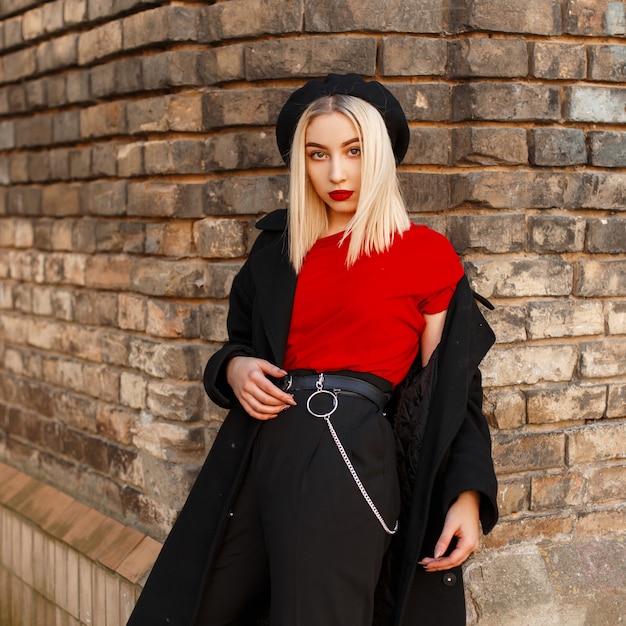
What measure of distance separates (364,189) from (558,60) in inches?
48.2

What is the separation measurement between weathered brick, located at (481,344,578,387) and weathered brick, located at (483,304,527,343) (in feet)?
0.14

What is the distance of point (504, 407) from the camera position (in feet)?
10.7

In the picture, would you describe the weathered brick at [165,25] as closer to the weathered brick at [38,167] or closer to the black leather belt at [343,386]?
the weathered brick at [38,167]

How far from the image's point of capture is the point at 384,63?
3.16 meters

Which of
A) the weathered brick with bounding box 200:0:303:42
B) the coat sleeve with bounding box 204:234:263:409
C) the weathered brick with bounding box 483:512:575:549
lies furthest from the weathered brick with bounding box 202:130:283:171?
the weathered brick with bounding box 483:512:575:549

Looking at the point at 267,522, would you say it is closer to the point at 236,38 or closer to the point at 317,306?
the point at 317,306

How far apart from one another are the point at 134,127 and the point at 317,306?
152 centimetres

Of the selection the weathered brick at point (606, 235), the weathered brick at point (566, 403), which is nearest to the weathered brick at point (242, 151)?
the weathered brick at point (606, 235)

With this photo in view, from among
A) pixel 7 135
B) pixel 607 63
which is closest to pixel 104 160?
pixel 7 135

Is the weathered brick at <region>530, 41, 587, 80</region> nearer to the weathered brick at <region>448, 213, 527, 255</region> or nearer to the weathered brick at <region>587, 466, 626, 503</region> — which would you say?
the weathered brick at <region>448, 213, 527, 255</region>

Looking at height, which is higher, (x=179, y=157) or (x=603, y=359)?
(x=179, y=157)

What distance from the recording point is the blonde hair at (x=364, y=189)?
2.42 meters

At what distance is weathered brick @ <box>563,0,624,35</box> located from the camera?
323 centimetres

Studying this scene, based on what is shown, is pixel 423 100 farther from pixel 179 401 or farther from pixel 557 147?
pixel 179 401
